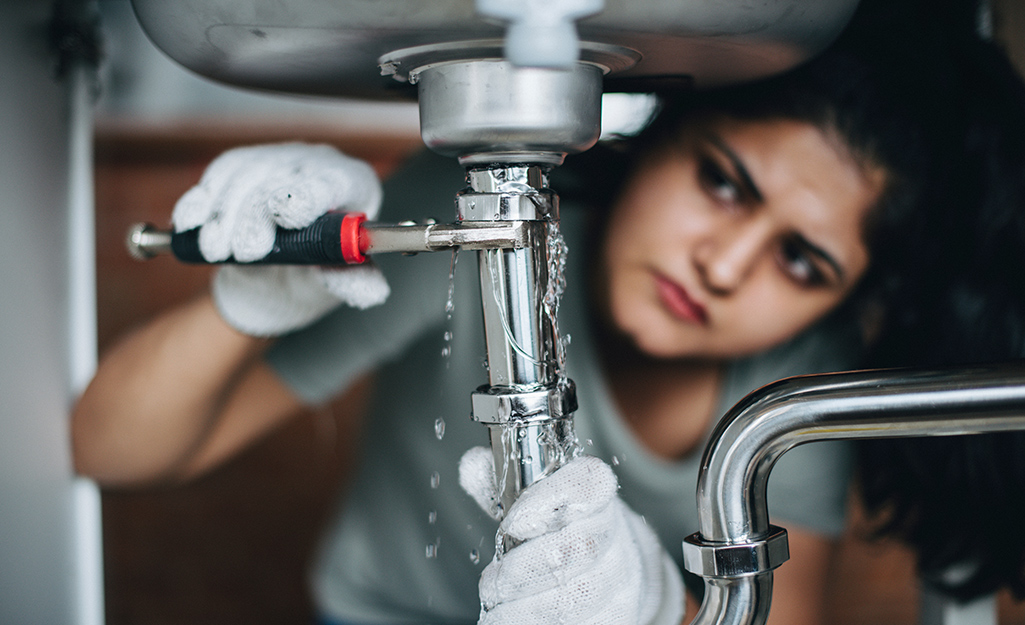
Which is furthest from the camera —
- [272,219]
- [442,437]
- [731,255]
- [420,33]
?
[442,437]

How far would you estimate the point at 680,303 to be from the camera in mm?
651

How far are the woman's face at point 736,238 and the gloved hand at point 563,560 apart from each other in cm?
30

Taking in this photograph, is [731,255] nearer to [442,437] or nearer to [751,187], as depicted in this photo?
[751,187]

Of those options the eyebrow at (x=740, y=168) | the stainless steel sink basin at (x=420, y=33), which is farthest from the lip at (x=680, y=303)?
the stainless steel sink basin at (x=420, y=33)

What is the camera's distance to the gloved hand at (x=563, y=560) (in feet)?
1.19

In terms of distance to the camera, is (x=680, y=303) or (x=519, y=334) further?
(x=680, y=303)

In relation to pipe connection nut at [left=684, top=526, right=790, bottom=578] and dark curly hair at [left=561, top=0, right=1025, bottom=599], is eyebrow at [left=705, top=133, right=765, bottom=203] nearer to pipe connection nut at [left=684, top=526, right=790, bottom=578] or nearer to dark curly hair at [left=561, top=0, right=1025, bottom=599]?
dark curly hair at [left=561, top=0, right=1025, bottom=599]

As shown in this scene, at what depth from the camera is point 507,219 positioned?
0.36 metres

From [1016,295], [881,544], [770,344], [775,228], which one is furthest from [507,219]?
[881,544]

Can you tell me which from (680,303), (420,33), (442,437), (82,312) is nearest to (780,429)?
(420,33)

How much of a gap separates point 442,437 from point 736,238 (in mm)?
342

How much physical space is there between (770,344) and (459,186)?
1.19ft

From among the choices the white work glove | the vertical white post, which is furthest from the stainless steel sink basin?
the vertical white post

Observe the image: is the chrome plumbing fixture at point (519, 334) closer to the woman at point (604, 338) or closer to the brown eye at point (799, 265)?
the woman at point (604, 338)
